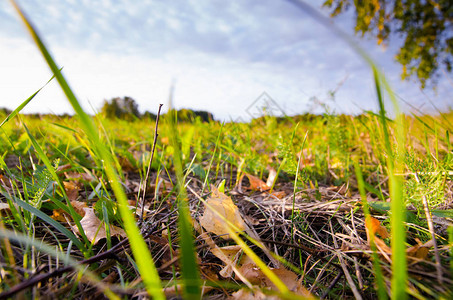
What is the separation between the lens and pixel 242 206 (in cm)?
114

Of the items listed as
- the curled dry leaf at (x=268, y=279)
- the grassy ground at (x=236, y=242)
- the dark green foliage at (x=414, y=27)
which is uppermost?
the dark green foliage at (x=414, y=27)

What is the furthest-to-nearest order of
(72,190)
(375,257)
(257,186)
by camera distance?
(257,186)
(72,190)
(375,257)

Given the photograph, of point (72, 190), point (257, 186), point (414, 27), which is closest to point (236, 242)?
point (257, 186)

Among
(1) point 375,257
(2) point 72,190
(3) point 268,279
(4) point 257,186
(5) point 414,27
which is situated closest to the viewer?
(1) point 375,257

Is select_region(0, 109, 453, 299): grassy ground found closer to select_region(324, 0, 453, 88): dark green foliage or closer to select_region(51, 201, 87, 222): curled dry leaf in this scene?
select_region(51, 201, 87, 222): curled dry leaf

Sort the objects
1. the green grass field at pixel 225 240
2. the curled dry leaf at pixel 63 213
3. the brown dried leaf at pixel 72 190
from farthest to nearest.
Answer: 1. the brown dried leaf at pixel 72 190
2. the curled dry leaf at pixel 63 213
3. the green grass field at pixel 225 240

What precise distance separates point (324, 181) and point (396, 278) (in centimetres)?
130

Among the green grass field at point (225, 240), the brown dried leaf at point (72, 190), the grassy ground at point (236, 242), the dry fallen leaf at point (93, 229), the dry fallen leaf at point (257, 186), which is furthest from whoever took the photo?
the dry fallen leaf at point (257, 186)

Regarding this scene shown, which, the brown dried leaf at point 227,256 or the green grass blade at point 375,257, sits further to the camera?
the brown dried leaf at point 227,256

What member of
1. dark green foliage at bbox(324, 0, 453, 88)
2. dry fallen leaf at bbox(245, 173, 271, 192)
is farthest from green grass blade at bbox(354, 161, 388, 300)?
dark green foliage at bbox(324, 0, 453, 88)

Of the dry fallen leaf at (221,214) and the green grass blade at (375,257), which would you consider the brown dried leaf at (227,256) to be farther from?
the green grass blade at (375,257)

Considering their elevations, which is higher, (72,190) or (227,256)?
(72,190)

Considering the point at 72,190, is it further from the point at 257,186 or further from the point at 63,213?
the point at 257,186

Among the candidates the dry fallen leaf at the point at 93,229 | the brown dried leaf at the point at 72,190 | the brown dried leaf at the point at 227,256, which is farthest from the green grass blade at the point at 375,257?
the brown dried leaf at the point at 72,190
